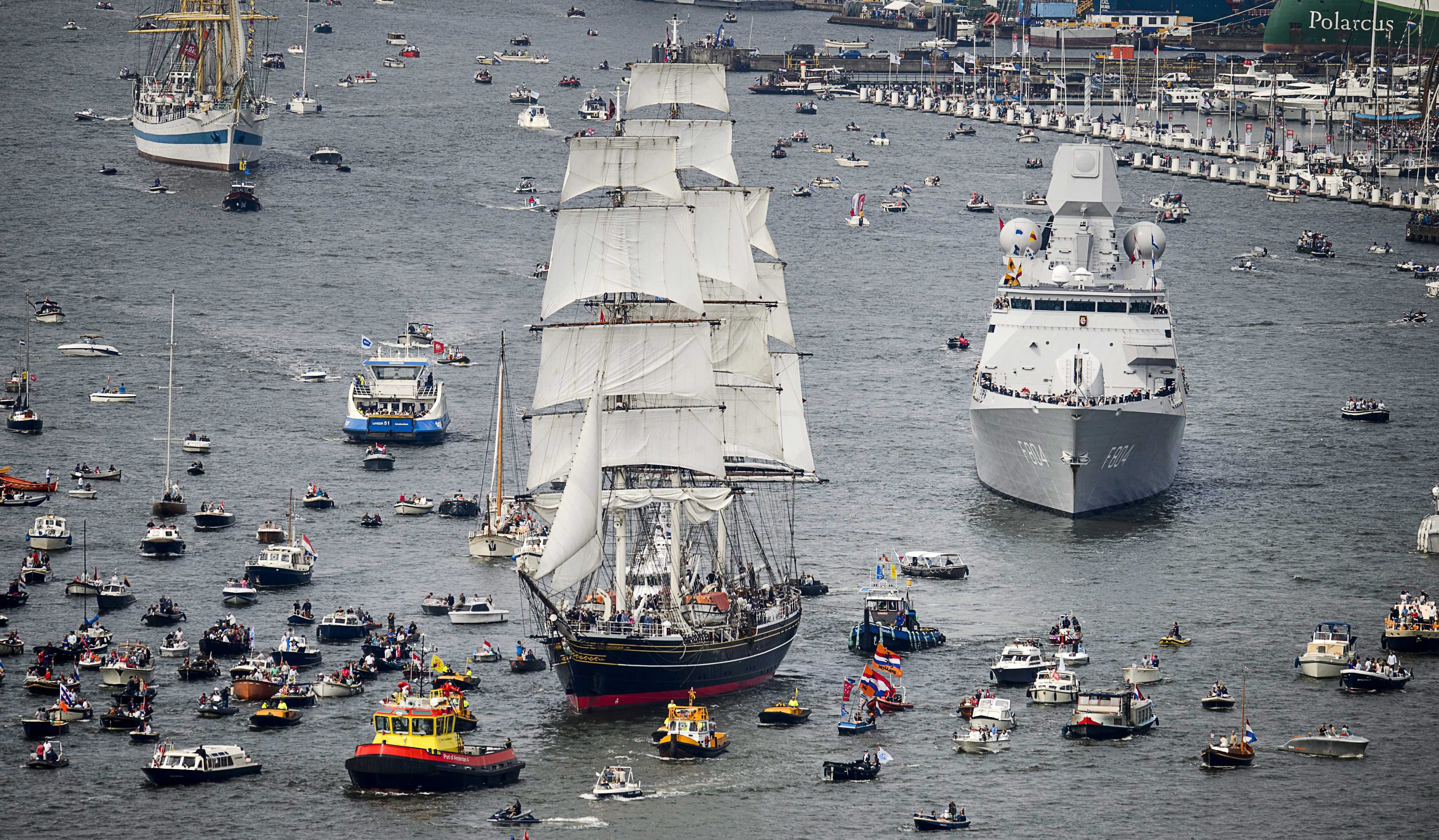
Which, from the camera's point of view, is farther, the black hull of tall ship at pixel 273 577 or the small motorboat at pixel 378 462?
the small motorboat at pixel 378 462

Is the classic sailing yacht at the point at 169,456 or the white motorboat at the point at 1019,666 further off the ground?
the classic sailing yacht at the point at 169,456

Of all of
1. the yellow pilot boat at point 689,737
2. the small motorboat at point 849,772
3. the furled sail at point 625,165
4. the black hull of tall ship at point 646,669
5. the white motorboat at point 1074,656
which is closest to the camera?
the small motorboat at point 849,772

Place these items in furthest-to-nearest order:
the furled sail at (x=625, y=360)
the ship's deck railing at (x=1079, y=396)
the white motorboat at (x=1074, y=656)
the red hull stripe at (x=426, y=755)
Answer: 1. the ship's deck railing at (x=1079, y=396)
2. the furled sail at (x=625, y=360)
3. the white motorboat at (x=1074, y=656)
4. the red hull stripe at (x=426, y=755)

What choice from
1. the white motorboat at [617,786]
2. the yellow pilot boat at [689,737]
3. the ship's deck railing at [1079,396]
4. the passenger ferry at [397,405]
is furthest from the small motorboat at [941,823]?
the passenger ferry at [397,405]

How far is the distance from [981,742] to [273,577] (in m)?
40.5

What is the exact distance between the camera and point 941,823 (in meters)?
87.1

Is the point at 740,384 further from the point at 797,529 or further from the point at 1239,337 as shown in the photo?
the point at 1239,337

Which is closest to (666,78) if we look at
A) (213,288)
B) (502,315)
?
(502,315)

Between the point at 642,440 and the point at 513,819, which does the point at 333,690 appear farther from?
the point at 513,819

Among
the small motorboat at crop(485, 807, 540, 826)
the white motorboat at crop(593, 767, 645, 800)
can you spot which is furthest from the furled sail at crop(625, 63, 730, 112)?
the small motorboat at crop(485, 807, 540, 826)

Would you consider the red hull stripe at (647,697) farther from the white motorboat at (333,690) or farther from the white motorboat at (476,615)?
the white motorboat at (476,615)

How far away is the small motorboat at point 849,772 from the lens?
9212 cm

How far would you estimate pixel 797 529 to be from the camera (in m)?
131

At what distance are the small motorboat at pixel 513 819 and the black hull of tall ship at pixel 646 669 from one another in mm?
12308
